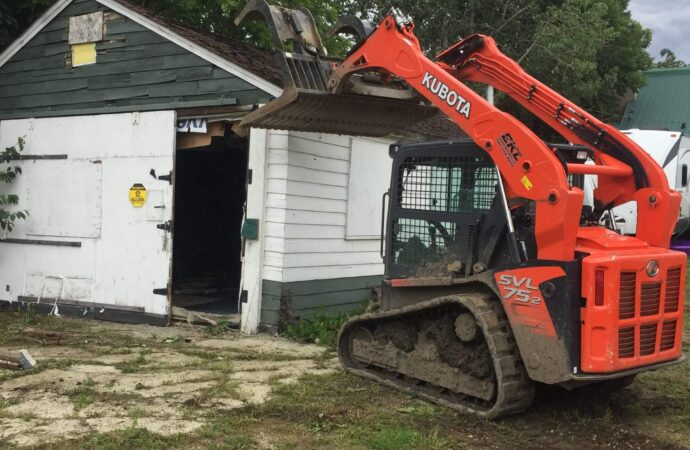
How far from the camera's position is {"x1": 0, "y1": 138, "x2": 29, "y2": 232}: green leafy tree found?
9.48 meters

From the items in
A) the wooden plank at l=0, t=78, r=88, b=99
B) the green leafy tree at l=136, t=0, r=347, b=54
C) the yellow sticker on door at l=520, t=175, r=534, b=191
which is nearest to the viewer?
the yellow sticker on door at l=520, t=175, r=534, b=191

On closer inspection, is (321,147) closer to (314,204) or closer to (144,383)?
(314,204)

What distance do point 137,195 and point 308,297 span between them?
255 centimetres

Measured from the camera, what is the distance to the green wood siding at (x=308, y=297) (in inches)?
308

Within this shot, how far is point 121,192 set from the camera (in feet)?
28.8

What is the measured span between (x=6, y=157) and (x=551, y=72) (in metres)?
19.7

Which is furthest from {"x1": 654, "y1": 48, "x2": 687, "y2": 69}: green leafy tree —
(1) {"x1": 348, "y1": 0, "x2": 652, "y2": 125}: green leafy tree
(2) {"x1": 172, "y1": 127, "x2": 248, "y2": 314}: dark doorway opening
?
(2) {"x1": 172, "y1": 127, "x2": 248, "y2": 314}: dark doorway opening

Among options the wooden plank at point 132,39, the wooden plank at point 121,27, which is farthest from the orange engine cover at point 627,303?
the wooden plank at point 121,27

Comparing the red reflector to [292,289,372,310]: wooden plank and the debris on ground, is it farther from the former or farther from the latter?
the debris on ground

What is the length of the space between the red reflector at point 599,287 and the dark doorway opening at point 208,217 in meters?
8.21

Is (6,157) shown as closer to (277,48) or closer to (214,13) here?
(277,48)

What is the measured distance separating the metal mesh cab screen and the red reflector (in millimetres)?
1016

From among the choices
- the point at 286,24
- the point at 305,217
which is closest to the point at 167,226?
the point at 305,217

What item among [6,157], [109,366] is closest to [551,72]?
[6,157]
